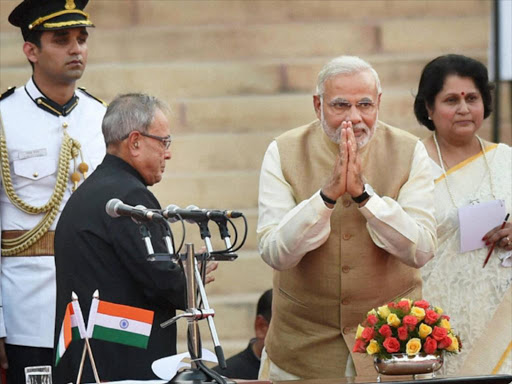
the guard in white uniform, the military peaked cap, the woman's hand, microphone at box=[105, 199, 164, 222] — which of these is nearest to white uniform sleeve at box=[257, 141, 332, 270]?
microphone at box=[105, 199, 164, 222]

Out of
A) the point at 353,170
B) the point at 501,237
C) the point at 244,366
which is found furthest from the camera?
the point at 244,366

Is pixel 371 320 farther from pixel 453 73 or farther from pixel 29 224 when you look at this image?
pixel 29 224

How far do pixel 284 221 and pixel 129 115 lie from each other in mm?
786

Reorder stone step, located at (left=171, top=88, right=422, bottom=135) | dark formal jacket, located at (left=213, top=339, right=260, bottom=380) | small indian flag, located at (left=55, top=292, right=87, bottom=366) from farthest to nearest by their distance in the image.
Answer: stone step, located at (left=171, top=88, right=422, bottom=135) → dark formal jacket, located at (left=213, top=339, right=260, bottom=380) → small indian flag, located at (left=55, top=292, right=87, bottom=366)

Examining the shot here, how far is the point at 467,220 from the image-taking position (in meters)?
5.41

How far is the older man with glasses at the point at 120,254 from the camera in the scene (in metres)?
4.79

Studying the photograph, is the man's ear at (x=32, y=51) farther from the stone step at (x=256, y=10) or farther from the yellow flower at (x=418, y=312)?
the stone step at (x=256, y=10)

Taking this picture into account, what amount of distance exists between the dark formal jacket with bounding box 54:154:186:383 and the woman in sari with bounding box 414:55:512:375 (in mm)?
1289

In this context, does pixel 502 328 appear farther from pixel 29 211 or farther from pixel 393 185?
pixel 29 211

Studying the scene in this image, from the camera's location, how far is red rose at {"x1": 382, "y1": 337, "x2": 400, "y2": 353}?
13.9ft

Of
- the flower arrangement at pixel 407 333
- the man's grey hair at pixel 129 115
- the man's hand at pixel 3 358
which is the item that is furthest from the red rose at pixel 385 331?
the man's hand at pixel 3 358

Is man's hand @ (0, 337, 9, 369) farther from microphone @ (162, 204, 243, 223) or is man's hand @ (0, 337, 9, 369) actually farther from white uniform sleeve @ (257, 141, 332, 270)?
microphone @ (162, 204, 243, 223)

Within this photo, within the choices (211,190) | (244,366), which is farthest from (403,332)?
(211,190)

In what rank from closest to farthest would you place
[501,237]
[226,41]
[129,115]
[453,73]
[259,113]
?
[129,115], [501,237], [453,73], [259,113], [226,41]
